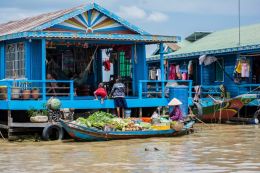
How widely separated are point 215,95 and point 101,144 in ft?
40.1

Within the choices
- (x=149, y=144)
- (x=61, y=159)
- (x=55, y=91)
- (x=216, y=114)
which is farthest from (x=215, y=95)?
(x=61, y=159)

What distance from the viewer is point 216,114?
2420cm

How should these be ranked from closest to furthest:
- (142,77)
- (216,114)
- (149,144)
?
(149,144) → (142,77) → (216,114)

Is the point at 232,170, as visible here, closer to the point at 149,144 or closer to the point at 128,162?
the point at 128,162

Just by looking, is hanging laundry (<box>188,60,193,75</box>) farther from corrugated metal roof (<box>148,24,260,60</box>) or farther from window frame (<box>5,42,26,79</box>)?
window frame (<box>5,42,26,79</box>)

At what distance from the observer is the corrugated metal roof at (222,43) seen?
25.7m

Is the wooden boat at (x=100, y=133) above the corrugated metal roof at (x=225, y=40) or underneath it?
underneath

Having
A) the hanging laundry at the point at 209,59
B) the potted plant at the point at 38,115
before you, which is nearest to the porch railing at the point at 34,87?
A: the potted plant at the point at 38,115

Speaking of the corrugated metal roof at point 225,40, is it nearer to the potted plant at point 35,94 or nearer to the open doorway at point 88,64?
the open doorway at point 88,64

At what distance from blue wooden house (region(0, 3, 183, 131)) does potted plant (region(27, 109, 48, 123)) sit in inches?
7.0

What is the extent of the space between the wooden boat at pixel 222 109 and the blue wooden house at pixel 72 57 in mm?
3480

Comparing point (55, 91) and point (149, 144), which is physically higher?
point (55, 91)

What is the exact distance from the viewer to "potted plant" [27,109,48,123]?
1736cm

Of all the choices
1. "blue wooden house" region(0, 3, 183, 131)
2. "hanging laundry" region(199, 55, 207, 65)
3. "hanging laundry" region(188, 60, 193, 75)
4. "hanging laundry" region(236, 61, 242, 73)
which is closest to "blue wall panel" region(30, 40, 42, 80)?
"blue wooden house" region(0, 3, 183, 131)
